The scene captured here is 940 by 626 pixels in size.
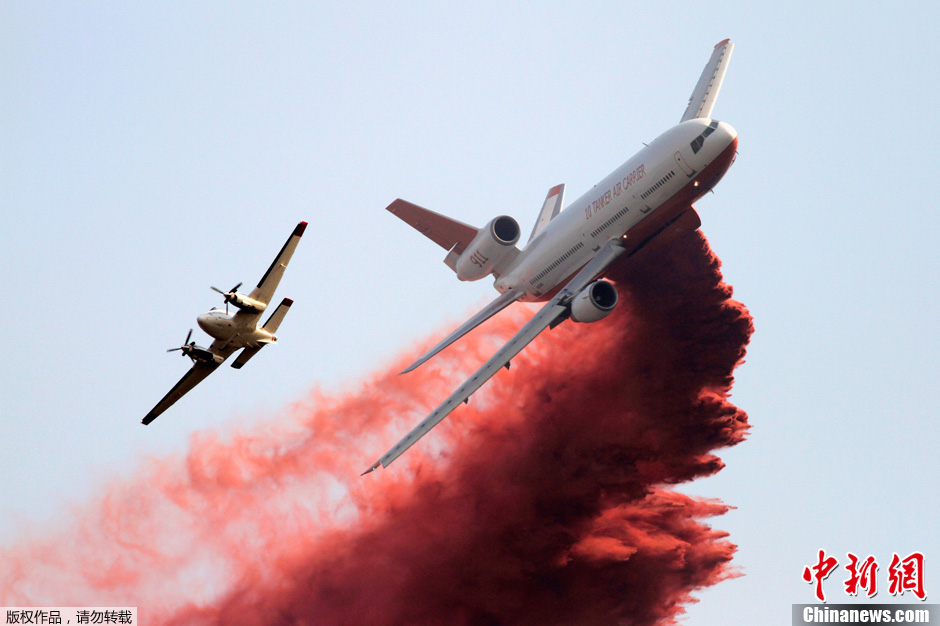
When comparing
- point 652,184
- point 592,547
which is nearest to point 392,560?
point 592,547

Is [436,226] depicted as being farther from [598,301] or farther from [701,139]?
[701,139]

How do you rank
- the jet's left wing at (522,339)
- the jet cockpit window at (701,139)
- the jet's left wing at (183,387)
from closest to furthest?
the jet cockpit window at (701,139), the jet's left wing at (522,339), the jet's left wing at (183,387)

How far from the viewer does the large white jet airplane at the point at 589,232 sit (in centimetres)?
5066

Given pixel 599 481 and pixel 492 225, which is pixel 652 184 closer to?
pixel 492 225

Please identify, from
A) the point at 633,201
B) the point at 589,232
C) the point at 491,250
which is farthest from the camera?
the point at 491,250

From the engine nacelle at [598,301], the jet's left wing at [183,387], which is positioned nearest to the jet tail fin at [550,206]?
the engine nacelle at [598,301]

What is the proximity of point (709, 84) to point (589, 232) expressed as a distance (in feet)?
33.4

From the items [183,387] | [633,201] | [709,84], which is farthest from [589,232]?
[183,387]

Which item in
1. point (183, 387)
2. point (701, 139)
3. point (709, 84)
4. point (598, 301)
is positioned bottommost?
point (183, 387)

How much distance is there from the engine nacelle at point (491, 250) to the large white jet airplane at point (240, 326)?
7.85m

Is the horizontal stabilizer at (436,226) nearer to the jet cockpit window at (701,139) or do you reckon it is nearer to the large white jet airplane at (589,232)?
the large white jet airplane at (589,232)

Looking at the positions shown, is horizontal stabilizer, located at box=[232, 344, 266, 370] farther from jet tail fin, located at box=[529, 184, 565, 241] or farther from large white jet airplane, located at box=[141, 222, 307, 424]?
jet tail fin, located at box=[529, 184, 565, 241]

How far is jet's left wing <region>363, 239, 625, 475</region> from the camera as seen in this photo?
5366cm

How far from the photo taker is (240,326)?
184ft
